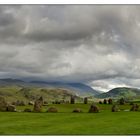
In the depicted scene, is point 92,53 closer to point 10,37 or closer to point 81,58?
point 81,58

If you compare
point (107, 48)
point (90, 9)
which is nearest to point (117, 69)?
point (107, 48)

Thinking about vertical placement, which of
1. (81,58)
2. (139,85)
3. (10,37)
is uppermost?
(10,37)

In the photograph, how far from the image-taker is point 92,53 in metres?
32.2

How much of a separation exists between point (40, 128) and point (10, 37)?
1014 centimetres

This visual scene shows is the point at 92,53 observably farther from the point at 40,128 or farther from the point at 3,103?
the point at 3,103

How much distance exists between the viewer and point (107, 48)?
32281mm

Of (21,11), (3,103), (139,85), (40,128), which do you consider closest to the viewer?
(40,128)

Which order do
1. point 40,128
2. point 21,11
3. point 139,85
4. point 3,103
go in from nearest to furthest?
point 40,128, point 21,11, point 139,85, point 3,103

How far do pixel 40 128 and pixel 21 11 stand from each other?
1015cm

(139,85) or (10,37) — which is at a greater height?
(10,37)

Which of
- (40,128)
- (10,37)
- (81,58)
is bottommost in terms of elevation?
(40,128)
